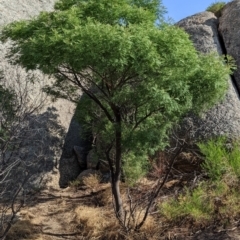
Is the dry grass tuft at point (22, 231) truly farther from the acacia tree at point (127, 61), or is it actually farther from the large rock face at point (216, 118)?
the large rock face at point (216, 118)

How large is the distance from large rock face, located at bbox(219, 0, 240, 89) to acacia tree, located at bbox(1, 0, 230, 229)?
3911mm

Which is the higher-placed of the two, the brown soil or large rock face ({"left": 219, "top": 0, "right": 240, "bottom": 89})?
large rock face ({"left": 219, "top": 0, "right": 240, "bottom": 89})

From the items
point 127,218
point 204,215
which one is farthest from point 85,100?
point 204,215

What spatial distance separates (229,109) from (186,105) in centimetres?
369

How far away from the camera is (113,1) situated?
6.37 meters

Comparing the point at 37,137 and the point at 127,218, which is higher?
the point at 37,137

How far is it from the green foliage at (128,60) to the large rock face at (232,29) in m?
3.98

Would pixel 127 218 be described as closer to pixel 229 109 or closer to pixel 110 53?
pixel 110 53

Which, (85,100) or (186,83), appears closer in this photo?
(186,83)

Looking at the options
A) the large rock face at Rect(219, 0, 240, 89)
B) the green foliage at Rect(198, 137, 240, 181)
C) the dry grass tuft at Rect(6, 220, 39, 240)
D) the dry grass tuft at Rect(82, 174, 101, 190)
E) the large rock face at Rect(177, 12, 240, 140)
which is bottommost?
the dry grass tuft at Rect(6, 220, 39, 240)

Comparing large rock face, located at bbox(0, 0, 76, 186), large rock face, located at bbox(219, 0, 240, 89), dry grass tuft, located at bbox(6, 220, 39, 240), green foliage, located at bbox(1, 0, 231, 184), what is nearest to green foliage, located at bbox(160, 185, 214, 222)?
green foliage, located at bbox(1, 0, 231, 184)

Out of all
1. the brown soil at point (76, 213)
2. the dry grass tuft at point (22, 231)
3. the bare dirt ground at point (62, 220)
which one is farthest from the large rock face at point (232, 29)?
the dry grass tuft at point (22, 231)

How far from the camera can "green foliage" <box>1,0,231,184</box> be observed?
5.57 meters

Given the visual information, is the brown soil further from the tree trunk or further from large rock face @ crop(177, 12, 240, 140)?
large rock face @ crop(177, 12, 240, 140)
